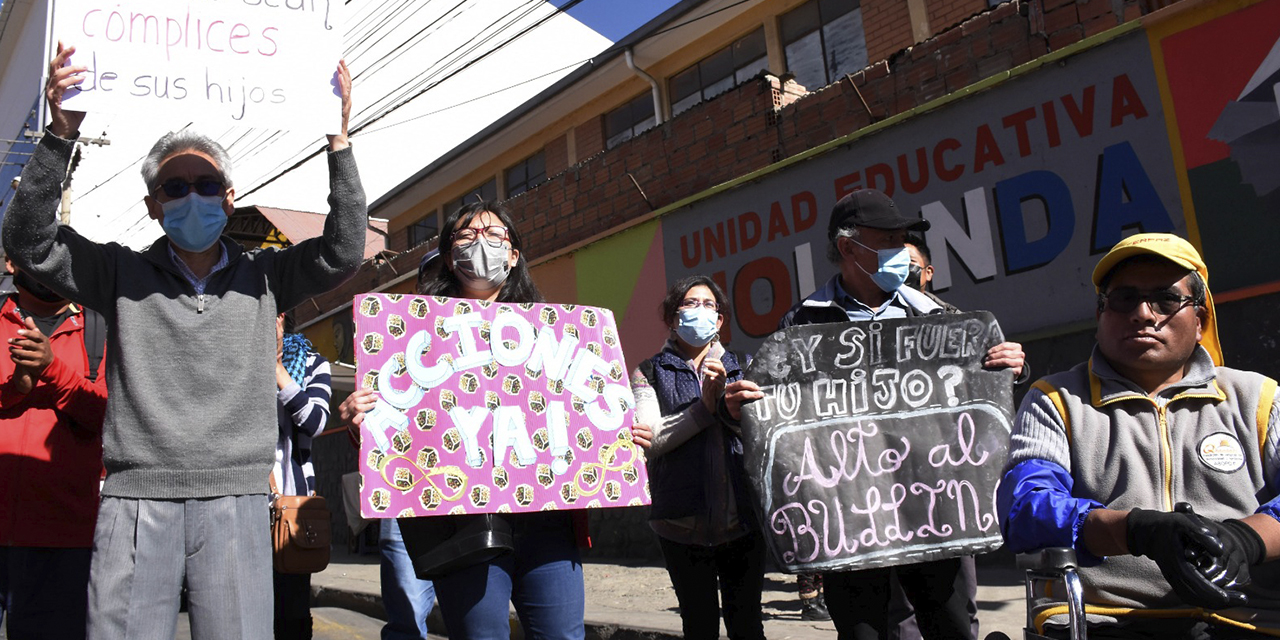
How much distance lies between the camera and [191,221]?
8.80 ft

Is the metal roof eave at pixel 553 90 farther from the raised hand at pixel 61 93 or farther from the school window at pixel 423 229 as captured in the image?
the raised hand at pixel 61 93

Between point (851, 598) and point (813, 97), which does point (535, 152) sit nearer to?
point (813, 97)

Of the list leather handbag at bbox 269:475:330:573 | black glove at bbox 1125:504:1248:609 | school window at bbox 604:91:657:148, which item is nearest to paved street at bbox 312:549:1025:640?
leather handbag at bbox 269:475:330:573

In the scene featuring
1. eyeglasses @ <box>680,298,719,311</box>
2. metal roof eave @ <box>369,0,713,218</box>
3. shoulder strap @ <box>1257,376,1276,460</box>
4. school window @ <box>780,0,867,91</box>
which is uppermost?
metal roof eave @ <box>369,0,713,218</box>

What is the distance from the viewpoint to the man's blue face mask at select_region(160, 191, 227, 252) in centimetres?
267

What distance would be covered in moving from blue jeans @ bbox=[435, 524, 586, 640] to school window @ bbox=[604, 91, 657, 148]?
1171cm

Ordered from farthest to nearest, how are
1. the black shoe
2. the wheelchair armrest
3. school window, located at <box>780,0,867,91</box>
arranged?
school window, located at <box>780,0,867,91</box> < the black shoe < the wheelchair armrest

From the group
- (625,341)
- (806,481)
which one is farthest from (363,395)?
(625,341)

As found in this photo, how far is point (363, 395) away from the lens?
115 inches

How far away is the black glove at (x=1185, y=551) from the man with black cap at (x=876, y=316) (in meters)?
1.30

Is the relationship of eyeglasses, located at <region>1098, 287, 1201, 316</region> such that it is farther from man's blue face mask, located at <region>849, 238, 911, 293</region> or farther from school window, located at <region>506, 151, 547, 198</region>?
school window, located at <region>506, 151, 547, 198</region>

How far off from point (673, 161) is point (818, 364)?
25.0 feet

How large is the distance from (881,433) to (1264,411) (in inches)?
48.0

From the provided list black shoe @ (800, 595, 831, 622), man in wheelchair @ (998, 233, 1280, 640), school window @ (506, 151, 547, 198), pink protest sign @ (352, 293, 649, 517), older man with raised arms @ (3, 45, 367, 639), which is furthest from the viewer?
school window @ (506, 151, 547, 198)
